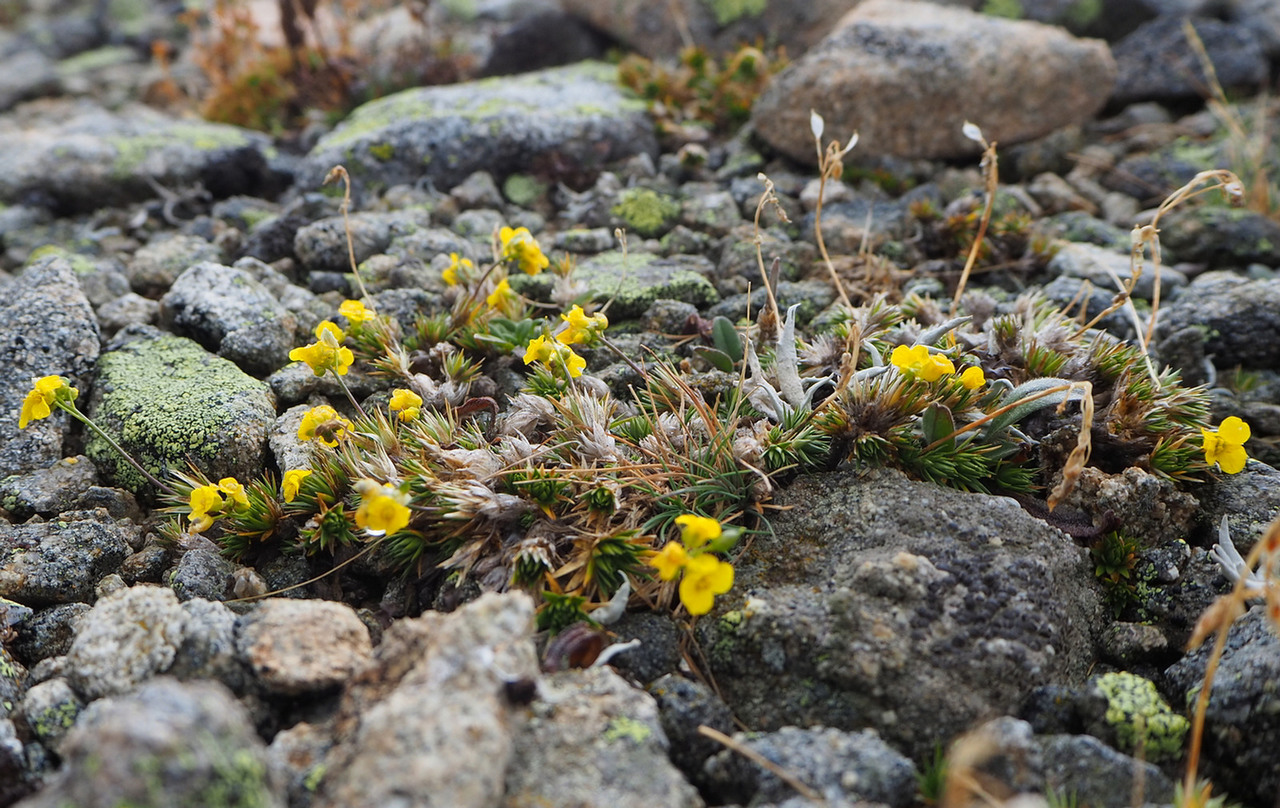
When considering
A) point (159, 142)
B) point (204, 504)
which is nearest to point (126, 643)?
point (204, 504)

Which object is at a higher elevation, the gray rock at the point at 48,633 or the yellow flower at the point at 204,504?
the yellow flower at the point at 204,504

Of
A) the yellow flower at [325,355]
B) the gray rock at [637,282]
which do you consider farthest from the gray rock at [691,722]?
the gray rock at [637,282]

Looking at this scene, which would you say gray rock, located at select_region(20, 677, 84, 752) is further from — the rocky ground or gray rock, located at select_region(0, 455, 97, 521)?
gray rock, located at select_region(0, 455, 97, 521)

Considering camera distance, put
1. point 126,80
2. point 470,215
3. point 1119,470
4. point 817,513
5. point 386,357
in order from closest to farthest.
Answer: point 817,513
point 1119,470
point 386,357
point 470,215
point 126,80

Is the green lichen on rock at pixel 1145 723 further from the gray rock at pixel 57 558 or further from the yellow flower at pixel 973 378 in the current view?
the gray rock at pixel 57 558

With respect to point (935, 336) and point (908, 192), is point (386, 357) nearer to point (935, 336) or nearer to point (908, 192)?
point (935, 336)

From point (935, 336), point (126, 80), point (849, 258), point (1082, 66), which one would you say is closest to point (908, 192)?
point (849, 258)
